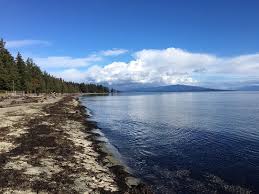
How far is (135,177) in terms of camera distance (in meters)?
22.5

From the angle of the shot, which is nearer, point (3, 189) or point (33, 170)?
point (3, 189)

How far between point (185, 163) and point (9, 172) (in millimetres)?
14297

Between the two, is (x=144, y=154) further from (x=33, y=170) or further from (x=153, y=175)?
(x=33, y=170)

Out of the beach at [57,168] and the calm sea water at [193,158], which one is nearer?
the beach at [57,168]

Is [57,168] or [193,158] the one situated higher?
[57,168]

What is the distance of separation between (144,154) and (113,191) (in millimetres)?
13034

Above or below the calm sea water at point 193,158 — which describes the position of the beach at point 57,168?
above

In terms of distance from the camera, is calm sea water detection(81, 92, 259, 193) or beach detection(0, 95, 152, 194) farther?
calm sea water detection(81, 92, 259, 193)

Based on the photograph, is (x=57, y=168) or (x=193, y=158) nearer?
(x=57, y=168)

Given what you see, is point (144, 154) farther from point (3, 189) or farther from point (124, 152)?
point (3, 189)

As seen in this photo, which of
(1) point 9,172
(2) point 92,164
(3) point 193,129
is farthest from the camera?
(3) point 193,129

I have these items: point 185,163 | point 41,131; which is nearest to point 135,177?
point 185,163

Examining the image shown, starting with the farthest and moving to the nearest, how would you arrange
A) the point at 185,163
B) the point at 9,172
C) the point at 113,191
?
1. the point at 185,163
2. the point at 9,172
3. the point at 113,191

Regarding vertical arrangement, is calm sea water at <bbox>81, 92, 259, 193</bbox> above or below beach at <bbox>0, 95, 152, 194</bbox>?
below
